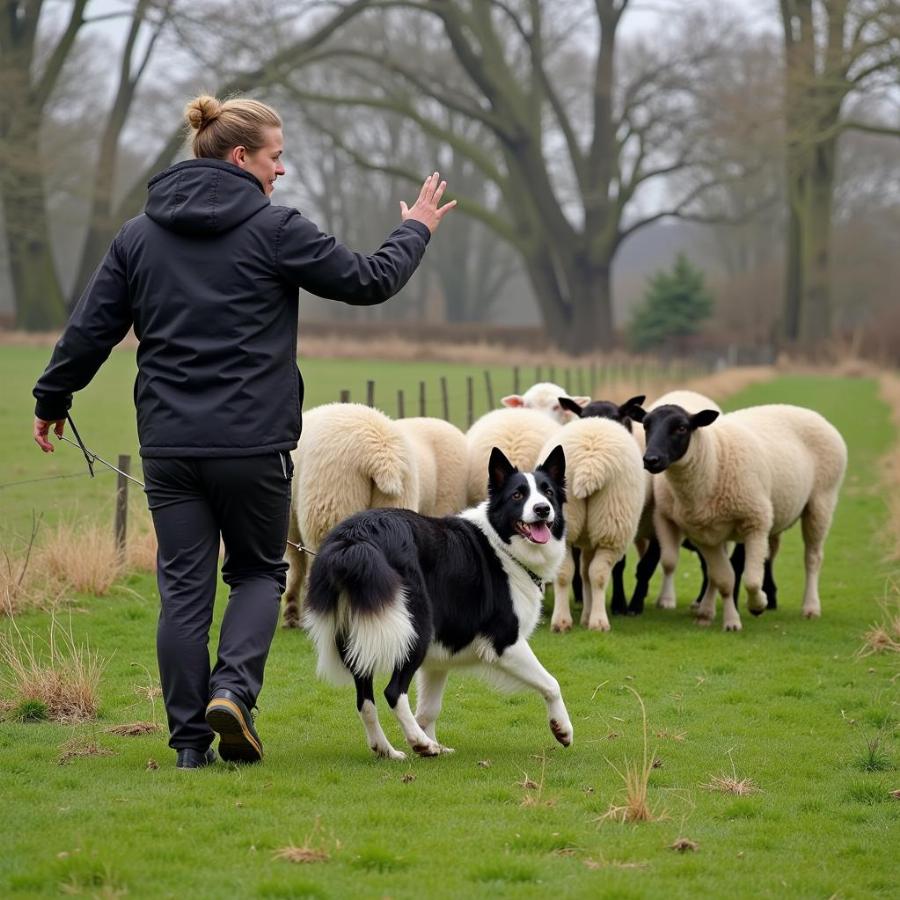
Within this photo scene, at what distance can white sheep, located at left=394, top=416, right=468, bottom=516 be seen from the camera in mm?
10391

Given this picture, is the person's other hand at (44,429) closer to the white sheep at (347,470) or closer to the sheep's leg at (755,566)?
the white sheep at (347,470)

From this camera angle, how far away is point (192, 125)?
18.0ft

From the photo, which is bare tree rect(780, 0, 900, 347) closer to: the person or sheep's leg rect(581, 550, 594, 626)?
sheep's leg rect(581, 550, 594, 626)

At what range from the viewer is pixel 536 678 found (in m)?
6.20

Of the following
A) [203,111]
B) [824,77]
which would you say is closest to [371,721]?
[203,111]

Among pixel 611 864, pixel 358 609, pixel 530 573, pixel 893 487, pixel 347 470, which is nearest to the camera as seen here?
pixel 611 864

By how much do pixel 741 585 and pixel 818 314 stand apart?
42.0 m

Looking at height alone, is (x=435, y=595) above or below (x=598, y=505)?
above

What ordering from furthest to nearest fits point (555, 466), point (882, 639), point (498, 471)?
1. point (882, 639)
2. point (555, 466)
3. point (498, 471)

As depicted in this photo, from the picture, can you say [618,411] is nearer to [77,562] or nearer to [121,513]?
[121,513]

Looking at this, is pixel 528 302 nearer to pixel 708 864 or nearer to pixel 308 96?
pixel 308 96

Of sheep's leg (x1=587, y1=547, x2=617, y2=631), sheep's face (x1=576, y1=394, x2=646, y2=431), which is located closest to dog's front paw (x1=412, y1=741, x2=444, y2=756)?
sheep's leg (x1=587, y1=547, x2=617, y2=631)

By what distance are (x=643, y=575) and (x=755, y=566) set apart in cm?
115

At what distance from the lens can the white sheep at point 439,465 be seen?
10.4 meters
